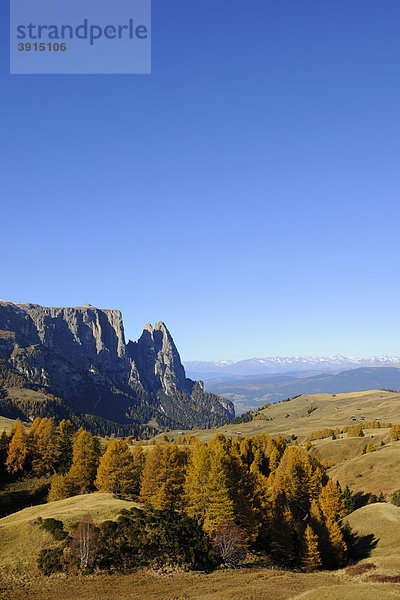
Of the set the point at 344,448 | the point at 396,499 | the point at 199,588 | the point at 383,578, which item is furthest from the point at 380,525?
the point at 344,448

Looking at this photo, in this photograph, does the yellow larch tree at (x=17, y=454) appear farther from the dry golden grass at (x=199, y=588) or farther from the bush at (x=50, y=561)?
the dry golden grass at (x=199, y=588)

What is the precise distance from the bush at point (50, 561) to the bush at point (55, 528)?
245cm

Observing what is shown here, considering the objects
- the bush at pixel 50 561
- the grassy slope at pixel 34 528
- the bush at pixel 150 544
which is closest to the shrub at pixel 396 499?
the bush at pixel 150 544

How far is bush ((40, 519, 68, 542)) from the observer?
51197 millimetres

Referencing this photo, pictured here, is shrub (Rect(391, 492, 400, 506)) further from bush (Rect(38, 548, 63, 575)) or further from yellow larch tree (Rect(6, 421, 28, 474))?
yellow larch tree (Rect(6, 421, 28, 474))

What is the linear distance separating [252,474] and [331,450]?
10518cm

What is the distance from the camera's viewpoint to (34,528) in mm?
53594

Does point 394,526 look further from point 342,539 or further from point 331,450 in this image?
point 331,450

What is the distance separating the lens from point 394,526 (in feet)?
255

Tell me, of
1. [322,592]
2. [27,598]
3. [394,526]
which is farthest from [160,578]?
[394,526]

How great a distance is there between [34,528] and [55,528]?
3498mm

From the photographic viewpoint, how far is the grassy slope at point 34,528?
45844 mm

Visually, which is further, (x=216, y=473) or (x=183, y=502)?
(x=183, y=502)

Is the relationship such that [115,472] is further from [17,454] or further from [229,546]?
[229,546]
